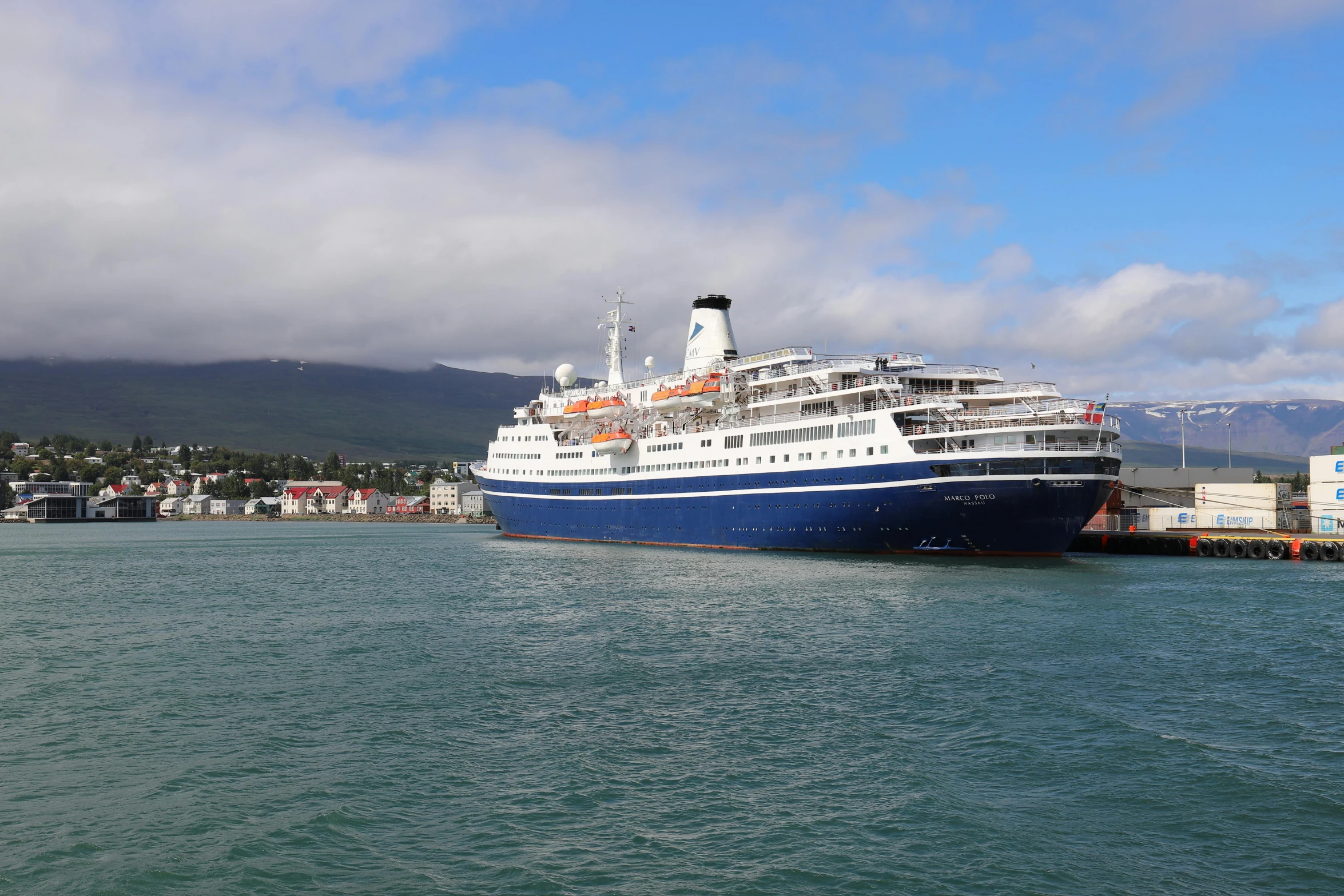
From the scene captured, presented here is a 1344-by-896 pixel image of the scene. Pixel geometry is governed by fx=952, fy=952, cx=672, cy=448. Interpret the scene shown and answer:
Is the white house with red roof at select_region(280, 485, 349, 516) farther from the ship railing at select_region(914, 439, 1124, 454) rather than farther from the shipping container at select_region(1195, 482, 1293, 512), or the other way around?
the ship railing at select_region(914, 439, 1124, 454)

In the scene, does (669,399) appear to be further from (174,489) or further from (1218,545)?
(174,489)

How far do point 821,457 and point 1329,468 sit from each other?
27995 mm

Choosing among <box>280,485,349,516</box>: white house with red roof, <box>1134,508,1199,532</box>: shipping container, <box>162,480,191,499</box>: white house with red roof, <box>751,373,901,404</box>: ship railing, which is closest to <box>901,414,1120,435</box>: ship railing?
<box>751,373,901,404</box>: ship railing

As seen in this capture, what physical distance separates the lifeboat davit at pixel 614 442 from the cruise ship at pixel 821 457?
13 centimetres

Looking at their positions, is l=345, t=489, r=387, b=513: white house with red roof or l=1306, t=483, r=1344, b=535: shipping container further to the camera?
l=345, t=489, r=387, b=513: white house with red roof

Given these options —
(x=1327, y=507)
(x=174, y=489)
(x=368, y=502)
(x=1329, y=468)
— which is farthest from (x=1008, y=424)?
(x=174, y=489)

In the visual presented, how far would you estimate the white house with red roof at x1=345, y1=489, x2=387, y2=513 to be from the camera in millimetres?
171625

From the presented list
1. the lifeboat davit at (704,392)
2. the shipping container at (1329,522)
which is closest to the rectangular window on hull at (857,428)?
the lifeboat davit at (704,392)

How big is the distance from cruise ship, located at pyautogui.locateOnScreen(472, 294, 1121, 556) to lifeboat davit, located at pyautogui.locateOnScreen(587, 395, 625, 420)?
114 millimetres

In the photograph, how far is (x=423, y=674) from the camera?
19938 millimetres

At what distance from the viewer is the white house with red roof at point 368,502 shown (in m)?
172

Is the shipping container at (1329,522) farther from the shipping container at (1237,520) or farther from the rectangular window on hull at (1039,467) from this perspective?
the rectangular window on hull at (1039,467)

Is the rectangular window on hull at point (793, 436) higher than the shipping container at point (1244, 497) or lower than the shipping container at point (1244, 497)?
higher

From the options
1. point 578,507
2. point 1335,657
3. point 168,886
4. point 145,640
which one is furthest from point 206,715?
point 578,507
